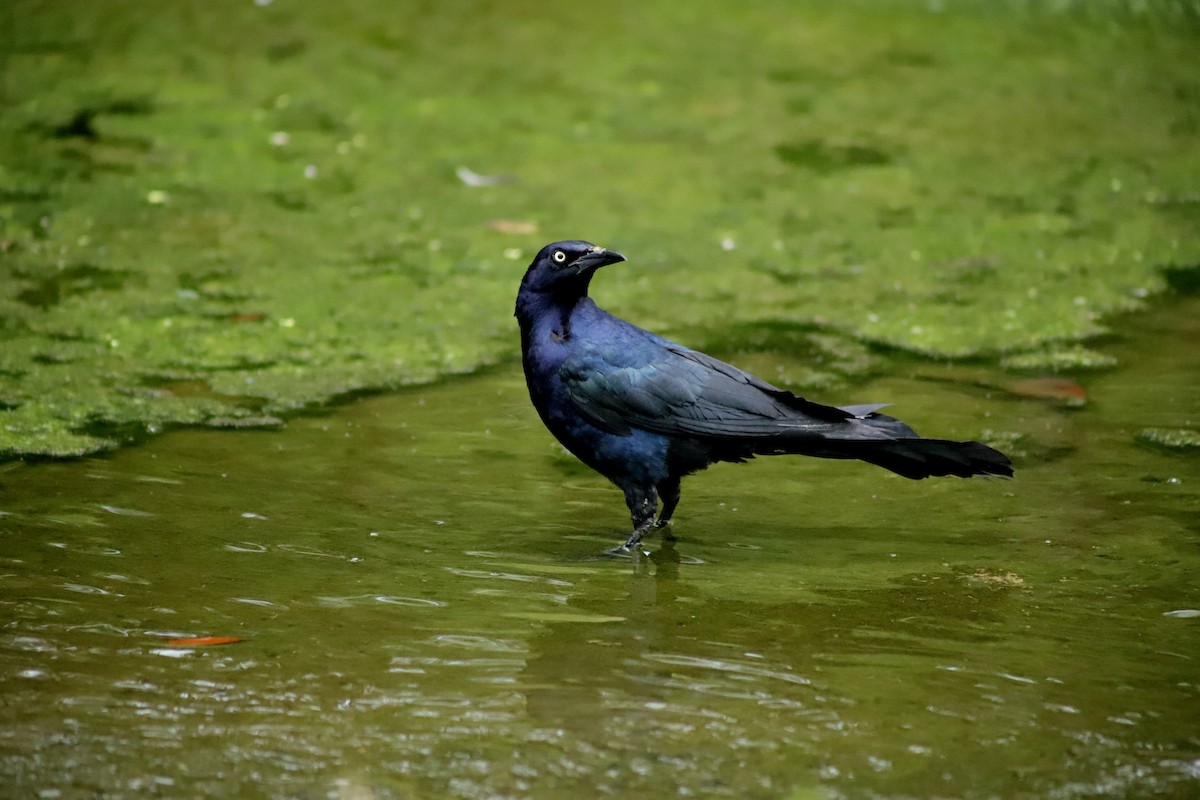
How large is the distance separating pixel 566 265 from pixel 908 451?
1.35 meters

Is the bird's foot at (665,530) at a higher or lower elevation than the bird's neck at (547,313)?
lower

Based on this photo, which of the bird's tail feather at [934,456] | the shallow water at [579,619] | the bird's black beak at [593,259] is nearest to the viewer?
the shallow water at [579,619]

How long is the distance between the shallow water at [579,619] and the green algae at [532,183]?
890mm

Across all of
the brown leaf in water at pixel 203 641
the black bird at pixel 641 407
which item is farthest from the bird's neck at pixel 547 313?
the brown leaf in water at pixel 203 641

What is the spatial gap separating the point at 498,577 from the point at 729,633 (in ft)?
2.70

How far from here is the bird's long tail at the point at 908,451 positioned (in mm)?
5047

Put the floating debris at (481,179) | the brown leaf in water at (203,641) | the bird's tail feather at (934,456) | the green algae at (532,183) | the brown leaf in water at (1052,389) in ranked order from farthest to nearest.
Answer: the floating debris at (481,179) → the green algae at (532,183) → the brown leaf in water at (1052,389) → the bird's tail feather at (934,456) → the brown leaf in water at (203,641)

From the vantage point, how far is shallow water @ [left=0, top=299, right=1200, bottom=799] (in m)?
3.55

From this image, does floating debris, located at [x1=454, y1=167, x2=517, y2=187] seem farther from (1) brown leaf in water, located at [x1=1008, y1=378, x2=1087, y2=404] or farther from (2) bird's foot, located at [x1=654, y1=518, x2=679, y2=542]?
(2) bird's foot, located at [x1=654, y1=518, x2=679, y2=542]

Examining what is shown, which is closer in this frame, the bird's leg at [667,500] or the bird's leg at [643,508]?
the bird's leg at [643,508]

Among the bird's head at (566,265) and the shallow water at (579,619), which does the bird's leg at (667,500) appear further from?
the bird's head at (566,265)

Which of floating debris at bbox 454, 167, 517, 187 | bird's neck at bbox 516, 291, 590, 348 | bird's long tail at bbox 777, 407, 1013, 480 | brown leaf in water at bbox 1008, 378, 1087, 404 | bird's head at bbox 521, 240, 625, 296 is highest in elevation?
floating debris at bbox 454, 167, 517, 187

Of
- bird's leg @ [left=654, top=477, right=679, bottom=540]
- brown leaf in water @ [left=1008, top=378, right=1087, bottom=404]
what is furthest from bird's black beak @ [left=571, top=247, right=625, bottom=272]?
brown leaf in water @ [left=1008, top=378, right=1087, bottom=404]

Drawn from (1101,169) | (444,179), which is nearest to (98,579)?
(444,179)
